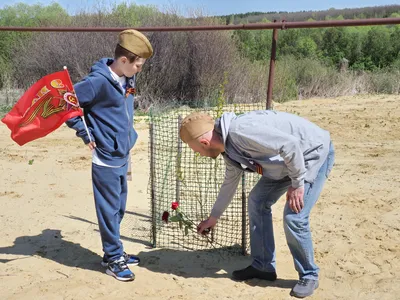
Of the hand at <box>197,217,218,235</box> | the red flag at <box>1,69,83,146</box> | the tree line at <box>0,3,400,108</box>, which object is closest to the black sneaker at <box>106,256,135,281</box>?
the hand at <box>197,217,218,235</box>

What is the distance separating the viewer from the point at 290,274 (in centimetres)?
432

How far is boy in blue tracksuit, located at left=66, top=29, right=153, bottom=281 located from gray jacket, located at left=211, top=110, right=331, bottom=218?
33.7 inches

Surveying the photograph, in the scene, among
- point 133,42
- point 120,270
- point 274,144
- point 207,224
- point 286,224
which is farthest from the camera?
point 120,270

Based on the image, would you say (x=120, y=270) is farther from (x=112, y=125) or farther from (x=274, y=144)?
(x=274, y=144)

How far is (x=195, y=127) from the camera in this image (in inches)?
136

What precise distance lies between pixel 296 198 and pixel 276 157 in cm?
30

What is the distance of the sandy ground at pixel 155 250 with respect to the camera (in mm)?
4102

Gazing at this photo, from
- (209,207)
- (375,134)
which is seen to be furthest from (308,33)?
(209,207)

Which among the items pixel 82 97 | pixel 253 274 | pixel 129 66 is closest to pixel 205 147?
pixel 129 66

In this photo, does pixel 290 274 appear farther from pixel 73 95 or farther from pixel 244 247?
pixel 73 95

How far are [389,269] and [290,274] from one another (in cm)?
80

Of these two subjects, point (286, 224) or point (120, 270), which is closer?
point (286, 224)

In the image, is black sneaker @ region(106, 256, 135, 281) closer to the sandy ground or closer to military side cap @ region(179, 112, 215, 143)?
the sandy ground

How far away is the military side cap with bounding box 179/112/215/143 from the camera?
136 inches
